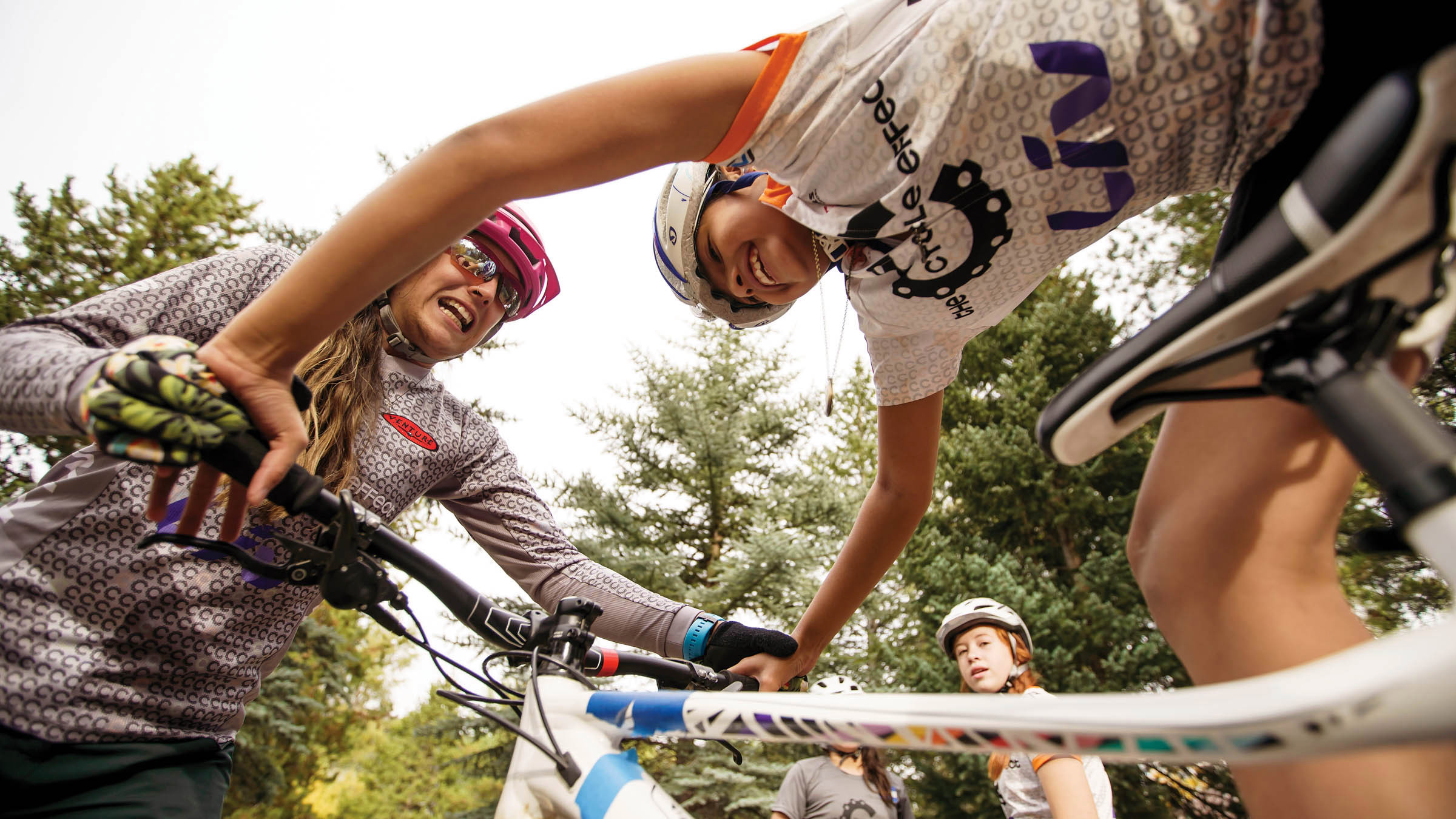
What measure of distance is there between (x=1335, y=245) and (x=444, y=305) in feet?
7.94

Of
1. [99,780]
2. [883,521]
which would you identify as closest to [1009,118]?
[883,521]

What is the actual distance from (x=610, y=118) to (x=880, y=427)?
118cm

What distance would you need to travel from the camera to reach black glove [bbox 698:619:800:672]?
180 cm

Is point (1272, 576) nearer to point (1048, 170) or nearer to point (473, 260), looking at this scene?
point (1048, 170)

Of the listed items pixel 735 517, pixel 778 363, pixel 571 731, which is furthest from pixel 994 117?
pixel 778 363

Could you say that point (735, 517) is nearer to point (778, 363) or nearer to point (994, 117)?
point (778, 363)

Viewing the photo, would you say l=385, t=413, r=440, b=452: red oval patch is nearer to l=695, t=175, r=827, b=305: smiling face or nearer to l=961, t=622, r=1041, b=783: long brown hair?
l=695, t=175, r=827, b=305: smiling face

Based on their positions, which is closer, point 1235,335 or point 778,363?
point 1235,335

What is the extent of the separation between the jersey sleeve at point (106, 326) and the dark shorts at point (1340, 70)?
187cm

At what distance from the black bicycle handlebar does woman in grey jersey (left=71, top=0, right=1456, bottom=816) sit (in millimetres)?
54

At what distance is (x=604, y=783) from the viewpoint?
123 cm

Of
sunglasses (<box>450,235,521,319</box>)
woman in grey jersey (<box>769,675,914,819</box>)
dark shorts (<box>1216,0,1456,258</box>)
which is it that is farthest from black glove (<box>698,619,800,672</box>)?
woman in grey jersey (<box>769,675,914,819</box>)

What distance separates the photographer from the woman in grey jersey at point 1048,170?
3.02 ft

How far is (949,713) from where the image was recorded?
887mm
